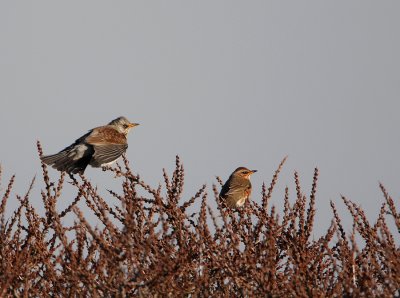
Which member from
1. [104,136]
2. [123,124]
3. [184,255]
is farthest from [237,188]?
[184,255]

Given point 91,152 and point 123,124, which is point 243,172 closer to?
point 123,124

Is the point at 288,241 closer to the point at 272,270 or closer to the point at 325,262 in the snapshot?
the point at 325,262

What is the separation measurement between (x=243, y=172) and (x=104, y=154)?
11.3 ft

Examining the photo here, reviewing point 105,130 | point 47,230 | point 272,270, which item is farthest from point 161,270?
point 105,130

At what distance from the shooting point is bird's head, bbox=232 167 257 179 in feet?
40.1

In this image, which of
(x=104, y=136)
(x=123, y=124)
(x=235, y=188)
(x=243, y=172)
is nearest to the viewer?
(x=104, y=136)

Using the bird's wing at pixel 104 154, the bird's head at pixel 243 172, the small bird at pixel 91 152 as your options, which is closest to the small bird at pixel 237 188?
the bird's head at pixel 243 172

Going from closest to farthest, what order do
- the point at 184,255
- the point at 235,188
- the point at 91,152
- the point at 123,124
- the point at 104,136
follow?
the point at 184,255 → the point at 91,152 → the point at 104,136 → the point at 235,188 → the point at 123,124

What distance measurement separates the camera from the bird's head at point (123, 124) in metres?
11.9

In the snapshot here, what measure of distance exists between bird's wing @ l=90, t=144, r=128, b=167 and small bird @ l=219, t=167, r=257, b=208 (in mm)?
2099

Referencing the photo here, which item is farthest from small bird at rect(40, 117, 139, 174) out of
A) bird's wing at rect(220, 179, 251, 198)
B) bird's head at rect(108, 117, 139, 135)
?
bird's wing at rect(220, 179, 251, 198)

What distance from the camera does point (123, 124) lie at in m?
12.0

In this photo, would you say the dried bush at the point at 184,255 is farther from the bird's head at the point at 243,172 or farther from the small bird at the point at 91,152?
the bird's head at the point at 243,172

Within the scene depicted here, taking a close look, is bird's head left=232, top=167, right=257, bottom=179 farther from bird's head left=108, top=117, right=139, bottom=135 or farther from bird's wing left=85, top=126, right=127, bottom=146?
bird's wing left=85, top=126, right=127, bottom=146
